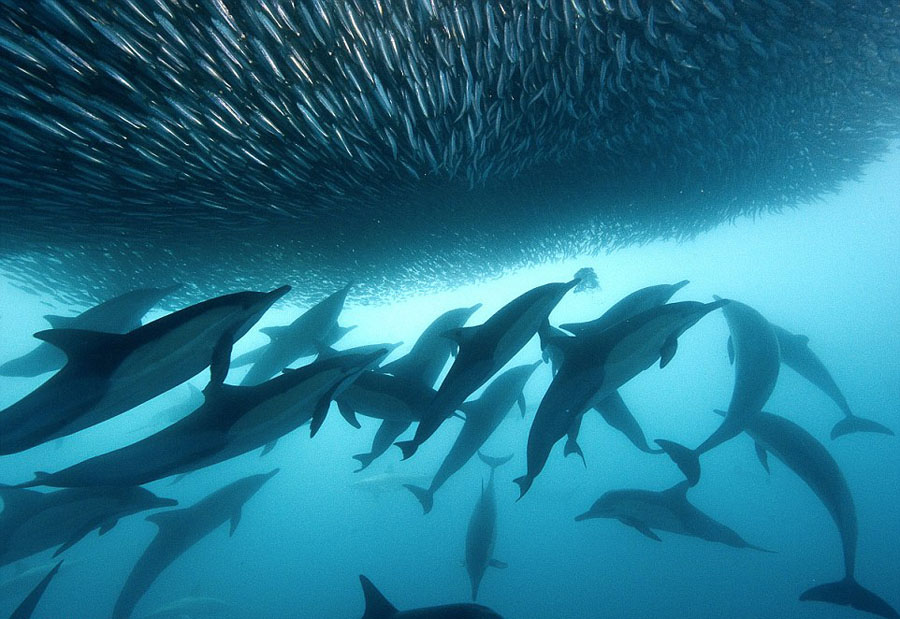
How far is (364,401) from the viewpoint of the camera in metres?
3.98

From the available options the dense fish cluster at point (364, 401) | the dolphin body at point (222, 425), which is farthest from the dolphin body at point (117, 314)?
the dolphin body at point (222, 425)

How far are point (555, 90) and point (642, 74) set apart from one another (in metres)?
1.29

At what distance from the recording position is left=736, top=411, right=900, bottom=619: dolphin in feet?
17.9

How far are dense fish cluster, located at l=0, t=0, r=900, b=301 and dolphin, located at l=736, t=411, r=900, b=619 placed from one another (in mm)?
4892

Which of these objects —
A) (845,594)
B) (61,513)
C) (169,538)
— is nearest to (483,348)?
(61,513)

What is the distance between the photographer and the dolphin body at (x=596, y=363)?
318 centimetres

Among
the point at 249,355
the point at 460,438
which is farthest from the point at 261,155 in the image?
the point at 460,438

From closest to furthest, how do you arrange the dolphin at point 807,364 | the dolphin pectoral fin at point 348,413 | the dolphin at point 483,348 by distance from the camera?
the dolphin at point 483,348 → the dolphin pectoral fin at point 348,413 → the dolphin at point 807,364

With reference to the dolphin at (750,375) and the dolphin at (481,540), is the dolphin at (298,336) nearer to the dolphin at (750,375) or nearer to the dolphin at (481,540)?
the dolphin at (481,540)

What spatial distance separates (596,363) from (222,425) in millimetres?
2804

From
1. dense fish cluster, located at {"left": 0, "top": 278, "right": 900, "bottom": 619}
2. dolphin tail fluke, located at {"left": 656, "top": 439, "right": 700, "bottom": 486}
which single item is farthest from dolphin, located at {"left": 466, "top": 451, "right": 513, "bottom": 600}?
dolphin tail fluke, located at {"left": 656, "top": 439, "right": 700, "bottom": 486}

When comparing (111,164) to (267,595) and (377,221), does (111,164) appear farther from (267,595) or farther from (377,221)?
(267,595)

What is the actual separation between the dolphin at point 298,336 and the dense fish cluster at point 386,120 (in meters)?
1.95

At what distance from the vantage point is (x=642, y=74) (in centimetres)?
564
